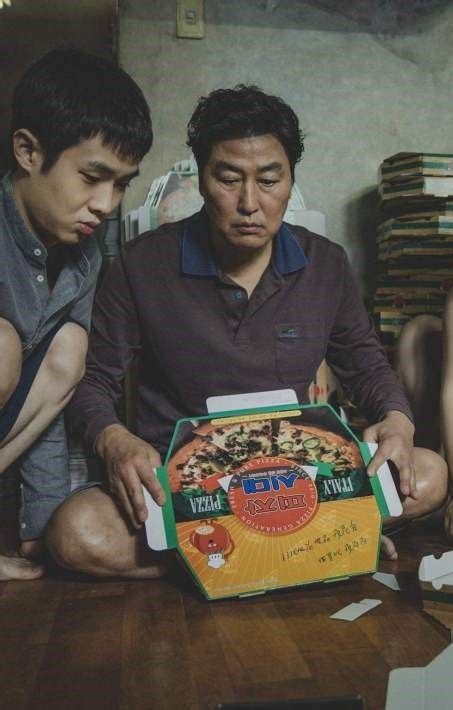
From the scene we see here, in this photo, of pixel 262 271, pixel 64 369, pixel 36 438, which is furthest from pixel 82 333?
pixel 262 271

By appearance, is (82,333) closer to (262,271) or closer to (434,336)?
(262,271)

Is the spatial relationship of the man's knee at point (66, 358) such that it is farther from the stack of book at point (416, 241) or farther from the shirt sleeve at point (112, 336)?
the stack of book at point (416, 241)

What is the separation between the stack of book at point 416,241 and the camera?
2508mm

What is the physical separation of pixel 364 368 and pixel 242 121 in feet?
2.00

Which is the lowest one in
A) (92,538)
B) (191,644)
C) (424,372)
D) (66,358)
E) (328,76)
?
(191,644)

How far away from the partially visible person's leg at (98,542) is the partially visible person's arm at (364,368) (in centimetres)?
50

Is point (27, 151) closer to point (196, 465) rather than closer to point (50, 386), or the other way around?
point (50, 386)

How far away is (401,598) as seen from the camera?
123 centimetres

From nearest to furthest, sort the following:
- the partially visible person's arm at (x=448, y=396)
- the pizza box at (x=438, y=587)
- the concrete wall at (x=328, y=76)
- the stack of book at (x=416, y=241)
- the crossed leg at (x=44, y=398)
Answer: the pizza box at (x=438, y=587)
the crossed leg at (x=44, y=398)
the partially visible person's arm at (x=448, y=396)
the stack of book at (x=416, y=241)
the concrete wall at (x=328, y=76)

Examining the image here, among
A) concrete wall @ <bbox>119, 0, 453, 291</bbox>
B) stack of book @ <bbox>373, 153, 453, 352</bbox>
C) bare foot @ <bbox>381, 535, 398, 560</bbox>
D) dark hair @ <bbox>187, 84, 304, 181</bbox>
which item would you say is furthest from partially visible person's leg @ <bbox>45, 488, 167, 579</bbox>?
concrete wall @ <bbox>119, 0, 453, 291</bbox>

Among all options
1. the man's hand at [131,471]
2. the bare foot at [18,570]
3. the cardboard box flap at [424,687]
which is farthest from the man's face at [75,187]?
the cardboard box flap at [424,687]

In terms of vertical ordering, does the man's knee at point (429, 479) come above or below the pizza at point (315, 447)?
below

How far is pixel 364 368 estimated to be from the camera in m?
1.62

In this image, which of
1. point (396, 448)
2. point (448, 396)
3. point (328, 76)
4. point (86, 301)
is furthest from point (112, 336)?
point (328, 76)
